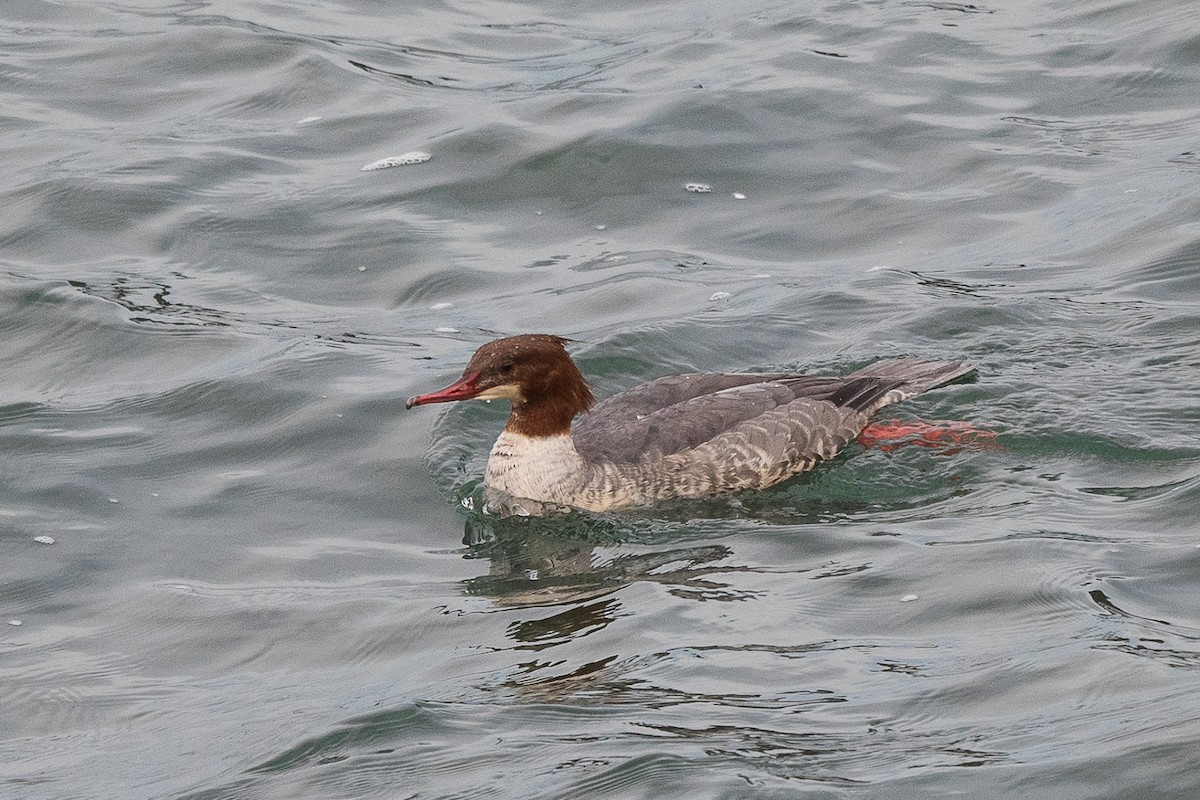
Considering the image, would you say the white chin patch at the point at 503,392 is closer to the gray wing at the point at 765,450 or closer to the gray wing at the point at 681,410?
the gray wing at the point at 681,410

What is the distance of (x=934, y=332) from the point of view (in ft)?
35.5

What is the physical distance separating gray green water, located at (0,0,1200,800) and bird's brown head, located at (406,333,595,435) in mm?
565

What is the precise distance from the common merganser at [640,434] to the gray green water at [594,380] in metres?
0.19

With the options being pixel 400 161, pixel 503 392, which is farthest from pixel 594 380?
pixel 400 161

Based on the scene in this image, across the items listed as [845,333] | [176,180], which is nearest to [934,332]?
[845,333]

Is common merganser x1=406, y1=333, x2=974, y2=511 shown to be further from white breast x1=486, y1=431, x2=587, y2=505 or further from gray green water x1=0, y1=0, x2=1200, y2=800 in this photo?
gray green water x1=0, y1=0, x2=1200, y2=800

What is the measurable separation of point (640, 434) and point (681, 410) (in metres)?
0.26

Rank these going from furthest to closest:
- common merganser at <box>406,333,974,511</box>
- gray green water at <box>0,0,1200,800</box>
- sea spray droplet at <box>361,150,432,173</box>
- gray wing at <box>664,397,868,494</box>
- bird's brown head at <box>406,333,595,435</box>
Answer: sea spray droplet at <box>361,150,432,173</box> → gray wing at <box>664,397,868,494</box> → common merganser at <box>406,333,974,511</box> → bird's brown head at <box>406,333,595,435</box> → gray green water at <box>0,0,1200,800</box>

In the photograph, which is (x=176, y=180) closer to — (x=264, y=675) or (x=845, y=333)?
(x=845, y=333)

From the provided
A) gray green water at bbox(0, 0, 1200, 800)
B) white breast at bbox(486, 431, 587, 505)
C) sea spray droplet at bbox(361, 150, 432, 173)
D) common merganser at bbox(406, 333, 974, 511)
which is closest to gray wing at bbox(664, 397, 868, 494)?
common merganser at bbox(406, 333, 974, 511)

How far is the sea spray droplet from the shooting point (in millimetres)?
13641

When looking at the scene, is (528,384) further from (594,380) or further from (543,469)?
(594,380)

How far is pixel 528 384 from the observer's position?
358 inches

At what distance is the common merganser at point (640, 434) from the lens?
911 cm
